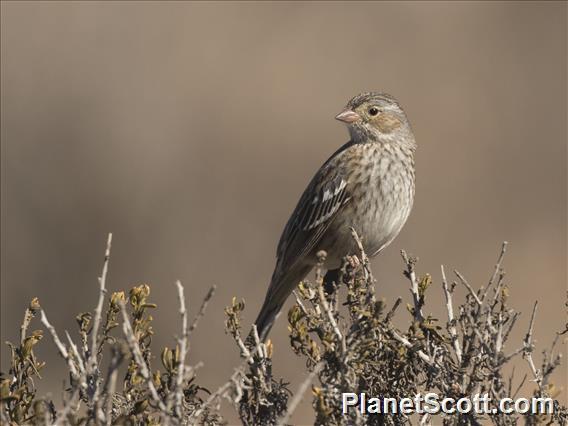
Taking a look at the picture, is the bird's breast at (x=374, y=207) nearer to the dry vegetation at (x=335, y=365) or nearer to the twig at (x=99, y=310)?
the dry vegetation at (x=335, y=365)

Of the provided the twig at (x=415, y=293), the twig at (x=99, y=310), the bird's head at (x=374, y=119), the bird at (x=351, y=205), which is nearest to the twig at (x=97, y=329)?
the twig at (x=99, y=310)

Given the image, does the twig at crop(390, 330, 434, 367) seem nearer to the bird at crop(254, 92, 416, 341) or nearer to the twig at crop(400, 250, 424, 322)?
the twig at crop(400, 250, 424, 322)

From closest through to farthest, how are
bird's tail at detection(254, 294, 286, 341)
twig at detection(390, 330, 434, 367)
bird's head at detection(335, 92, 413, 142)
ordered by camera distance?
twig at detection(390, 330, 434, 367), bird's tail at detection(254, 294, 286, 341), bird's head at detection(335, 92, 413, 142)

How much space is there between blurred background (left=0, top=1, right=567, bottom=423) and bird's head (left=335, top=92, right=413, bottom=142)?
18.2 feet

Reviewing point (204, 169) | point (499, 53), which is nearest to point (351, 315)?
point (204, 169)

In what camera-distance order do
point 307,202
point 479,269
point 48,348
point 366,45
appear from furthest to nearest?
1. point 366,45
2. point 479,269
3. point 48,348
4. point 307,202

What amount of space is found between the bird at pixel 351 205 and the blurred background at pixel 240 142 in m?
5.67

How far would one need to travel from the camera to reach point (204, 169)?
15.3 meters

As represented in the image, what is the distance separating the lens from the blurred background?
1422 cm

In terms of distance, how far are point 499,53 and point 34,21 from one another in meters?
7.84

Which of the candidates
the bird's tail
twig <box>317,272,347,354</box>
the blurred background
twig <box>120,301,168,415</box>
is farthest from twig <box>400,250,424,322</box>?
the blurred background

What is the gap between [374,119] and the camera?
7.26 metres

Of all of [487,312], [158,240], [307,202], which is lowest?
[487,312]

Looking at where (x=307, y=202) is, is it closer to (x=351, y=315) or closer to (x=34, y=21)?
(x=351, y=315)
